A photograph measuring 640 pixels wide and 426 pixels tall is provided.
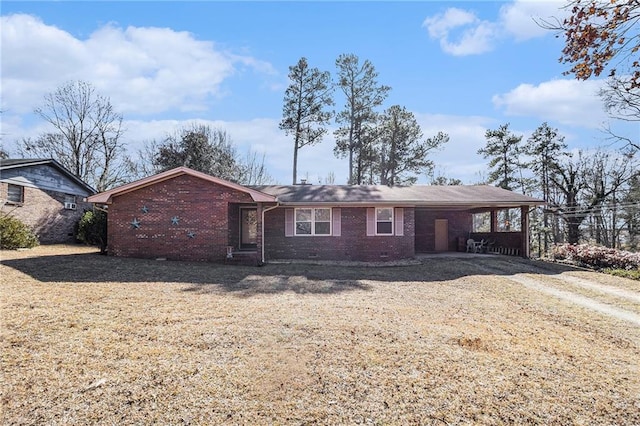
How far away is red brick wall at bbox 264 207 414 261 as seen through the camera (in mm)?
14422

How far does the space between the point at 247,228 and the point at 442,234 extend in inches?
412

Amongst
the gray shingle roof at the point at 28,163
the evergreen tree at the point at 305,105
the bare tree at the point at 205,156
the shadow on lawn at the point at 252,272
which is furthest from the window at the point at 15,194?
the evergreen tree at the point at 305,105

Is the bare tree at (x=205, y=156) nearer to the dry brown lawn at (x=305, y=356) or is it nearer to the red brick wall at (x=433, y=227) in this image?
the red brick wall at (x=433, y=227)

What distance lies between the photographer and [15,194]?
1560 cm

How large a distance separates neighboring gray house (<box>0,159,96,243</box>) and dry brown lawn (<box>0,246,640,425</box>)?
9.35m

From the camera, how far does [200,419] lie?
3.05m

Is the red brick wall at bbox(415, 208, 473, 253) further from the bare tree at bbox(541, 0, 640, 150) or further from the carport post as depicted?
the bare tree at bbox(541, 0, 640, 150)

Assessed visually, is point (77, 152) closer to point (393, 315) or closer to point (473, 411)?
point (393, 315)

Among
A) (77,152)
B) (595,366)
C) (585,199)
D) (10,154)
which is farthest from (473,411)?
(10,154)

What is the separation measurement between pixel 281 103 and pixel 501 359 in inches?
896

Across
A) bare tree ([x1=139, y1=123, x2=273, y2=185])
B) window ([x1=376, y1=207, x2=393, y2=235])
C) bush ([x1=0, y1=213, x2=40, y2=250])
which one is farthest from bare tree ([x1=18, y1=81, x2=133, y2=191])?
window ([x1=376, y1=207, x2=393, y2=235])

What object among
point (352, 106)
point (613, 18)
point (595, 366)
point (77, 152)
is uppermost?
point (352, 106)

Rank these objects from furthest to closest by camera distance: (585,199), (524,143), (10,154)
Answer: (10,154) → (524,143) → (585,199)

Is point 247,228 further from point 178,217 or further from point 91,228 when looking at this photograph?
point 91,228
